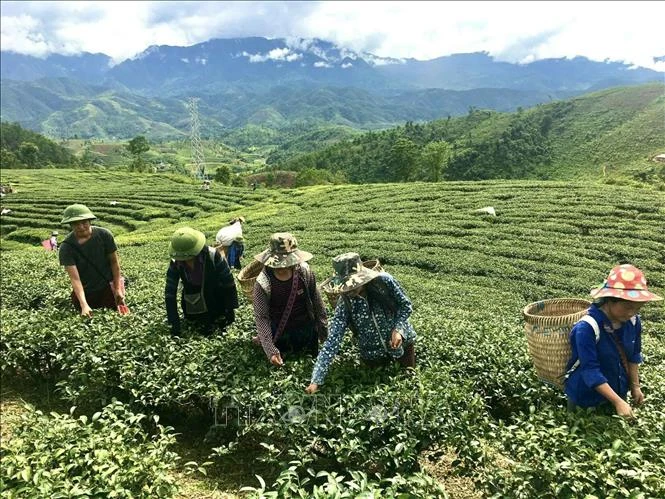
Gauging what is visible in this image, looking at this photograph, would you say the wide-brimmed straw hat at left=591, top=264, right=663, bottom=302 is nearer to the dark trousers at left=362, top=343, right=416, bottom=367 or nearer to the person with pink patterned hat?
the person with pink patterned hat

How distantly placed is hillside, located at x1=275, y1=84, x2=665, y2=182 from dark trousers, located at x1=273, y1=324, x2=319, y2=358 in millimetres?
66216

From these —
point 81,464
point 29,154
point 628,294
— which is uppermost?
point 29,154

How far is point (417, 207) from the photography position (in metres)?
26.8

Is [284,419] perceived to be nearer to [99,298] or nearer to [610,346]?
[610,346]

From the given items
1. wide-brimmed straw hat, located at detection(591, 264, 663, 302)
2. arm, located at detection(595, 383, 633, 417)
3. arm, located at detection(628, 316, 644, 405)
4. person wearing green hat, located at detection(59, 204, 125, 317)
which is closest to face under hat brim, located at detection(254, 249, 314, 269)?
wide-brimmed straw hat, located at detection(591, 264, 663, 302)

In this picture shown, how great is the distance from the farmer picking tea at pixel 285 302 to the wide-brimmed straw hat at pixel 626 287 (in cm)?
271

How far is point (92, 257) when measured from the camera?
708cm

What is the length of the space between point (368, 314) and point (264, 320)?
112 cm

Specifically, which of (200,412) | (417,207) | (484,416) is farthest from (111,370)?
(417,207)

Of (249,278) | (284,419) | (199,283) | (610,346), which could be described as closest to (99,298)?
(199,283)

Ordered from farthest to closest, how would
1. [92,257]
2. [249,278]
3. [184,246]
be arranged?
1. [92,257]
2. [249,278]
3. [184,246]

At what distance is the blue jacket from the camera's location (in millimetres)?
3783

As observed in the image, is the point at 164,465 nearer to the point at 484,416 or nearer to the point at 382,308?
the point at 382,308

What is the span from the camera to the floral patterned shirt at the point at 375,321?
14.6 feet
